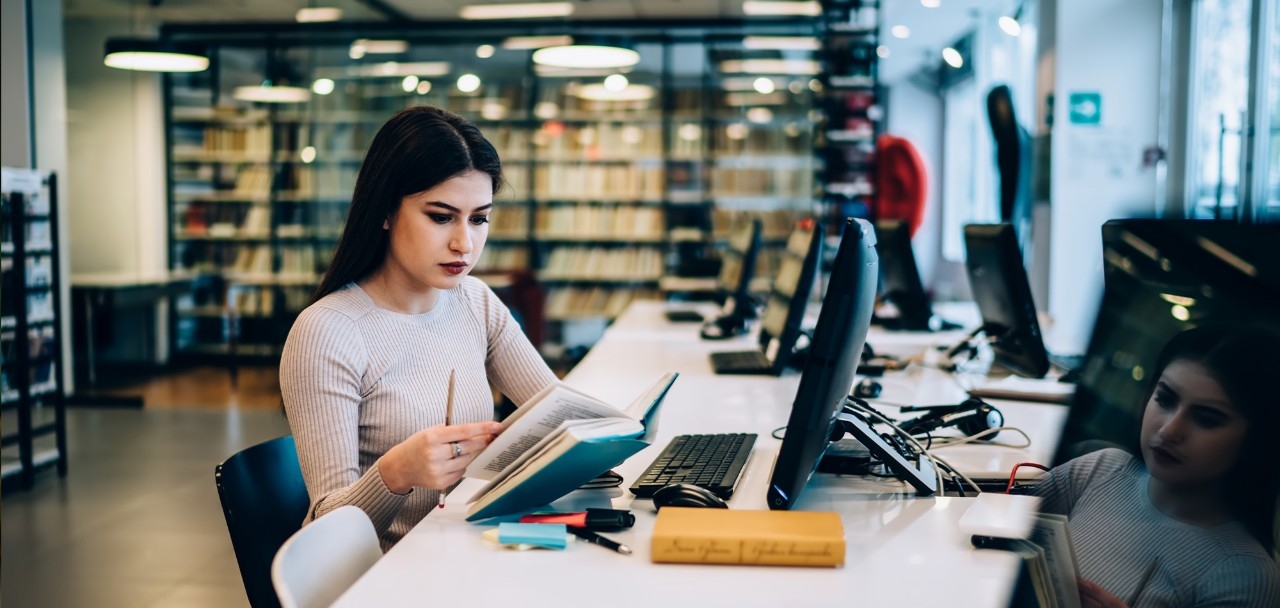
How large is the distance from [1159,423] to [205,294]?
817 centimetres

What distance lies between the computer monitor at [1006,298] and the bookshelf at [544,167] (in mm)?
4611

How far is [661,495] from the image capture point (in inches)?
57.4

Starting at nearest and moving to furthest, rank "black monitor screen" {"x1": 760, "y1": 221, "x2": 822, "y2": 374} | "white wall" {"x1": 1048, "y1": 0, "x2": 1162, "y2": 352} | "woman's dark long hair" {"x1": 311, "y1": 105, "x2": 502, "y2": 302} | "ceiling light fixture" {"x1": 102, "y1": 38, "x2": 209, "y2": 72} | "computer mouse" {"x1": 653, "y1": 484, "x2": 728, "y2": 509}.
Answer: "computer mouse" {"x1": 653, "y1": 484, "x2": 728, "y2": 509}, "woman's dark long hair" {"x1": 311, "y1": 105, "x2": 502, "y2": 302}, "black monitor screen" {"x1": 760, "y1": 221, "x2": 822, "y2": 374}, "white wall" {"x1": 1048, "y1": 0, "x2": 1162, "y2": 352}, "ceiling light fixture" {"x1": 102, "y1": 38, "x2": 209, "y2": 72}

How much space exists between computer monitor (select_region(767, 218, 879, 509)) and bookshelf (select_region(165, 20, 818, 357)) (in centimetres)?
610

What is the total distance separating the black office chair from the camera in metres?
1.47

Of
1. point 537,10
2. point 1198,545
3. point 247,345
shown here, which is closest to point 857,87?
point 537,10

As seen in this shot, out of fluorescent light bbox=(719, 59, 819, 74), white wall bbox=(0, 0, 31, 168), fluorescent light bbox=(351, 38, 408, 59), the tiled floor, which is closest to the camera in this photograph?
the tiled floor

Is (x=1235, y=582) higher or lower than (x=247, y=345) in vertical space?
higher

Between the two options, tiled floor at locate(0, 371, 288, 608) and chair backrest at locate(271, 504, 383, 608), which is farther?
tiled floor at locate(0, 371, 288, 608)

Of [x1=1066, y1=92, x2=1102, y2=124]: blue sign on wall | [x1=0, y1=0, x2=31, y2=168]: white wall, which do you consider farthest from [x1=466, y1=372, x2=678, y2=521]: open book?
[x1=1066, y1=92, x2=1102, y2=124]: blue sign on wall

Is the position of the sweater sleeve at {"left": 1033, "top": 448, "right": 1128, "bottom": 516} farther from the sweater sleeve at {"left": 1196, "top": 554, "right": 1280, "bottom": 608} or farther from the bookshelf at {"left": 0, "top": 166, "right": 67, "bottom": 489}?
the bookshelf at {"left": 0, "top": 166, "right": 67, "bottom": 489}

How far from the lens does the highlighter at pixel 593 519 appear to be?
134 cm

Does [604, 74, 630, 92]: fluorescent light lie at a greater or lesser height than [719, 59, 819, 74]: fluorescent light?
lesser

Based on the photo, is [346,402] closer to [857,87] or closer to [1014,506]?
[1014,506]
